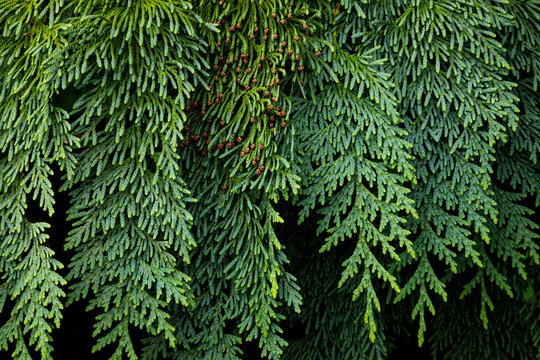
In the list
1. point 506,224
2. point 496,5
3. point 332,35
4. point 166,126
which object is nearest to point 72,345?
point 166,126

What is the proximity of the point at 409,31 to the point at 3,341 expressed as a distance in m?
2.45

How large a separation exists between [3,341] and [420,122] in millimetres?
2290

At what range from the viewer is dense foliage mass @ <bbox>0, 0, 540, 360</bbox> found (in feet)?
7.65

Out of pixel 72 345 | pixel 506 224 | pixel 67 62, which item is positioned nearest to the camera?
pixel 67 62

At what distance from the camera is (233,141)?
7.98 feet

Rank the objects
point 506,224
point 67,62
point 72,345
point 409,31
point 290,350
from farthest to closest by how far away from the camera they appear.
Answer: point 72,345, point 290,350, point 506,224, point 409,31, point 67,62

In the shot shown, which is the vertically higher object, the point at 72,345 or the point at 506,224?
the point at 506,224

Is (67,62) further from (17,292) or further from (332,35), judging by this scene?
(332,35)

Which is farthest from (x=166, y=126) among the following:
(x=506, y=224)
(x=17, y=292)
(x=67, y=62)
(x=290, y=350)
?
(x=506, y=224)

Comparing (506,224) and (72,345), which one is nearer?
(506,224)

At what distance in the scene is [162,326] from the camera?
237 cm

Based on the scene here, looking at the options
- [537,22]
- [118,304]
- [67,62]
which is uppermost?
[537,22]

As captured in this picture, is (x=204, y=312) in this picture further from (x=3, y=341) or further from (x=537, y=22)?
(x=537, y=22)

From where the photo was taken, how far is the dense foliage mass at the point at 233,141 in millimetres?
2332
